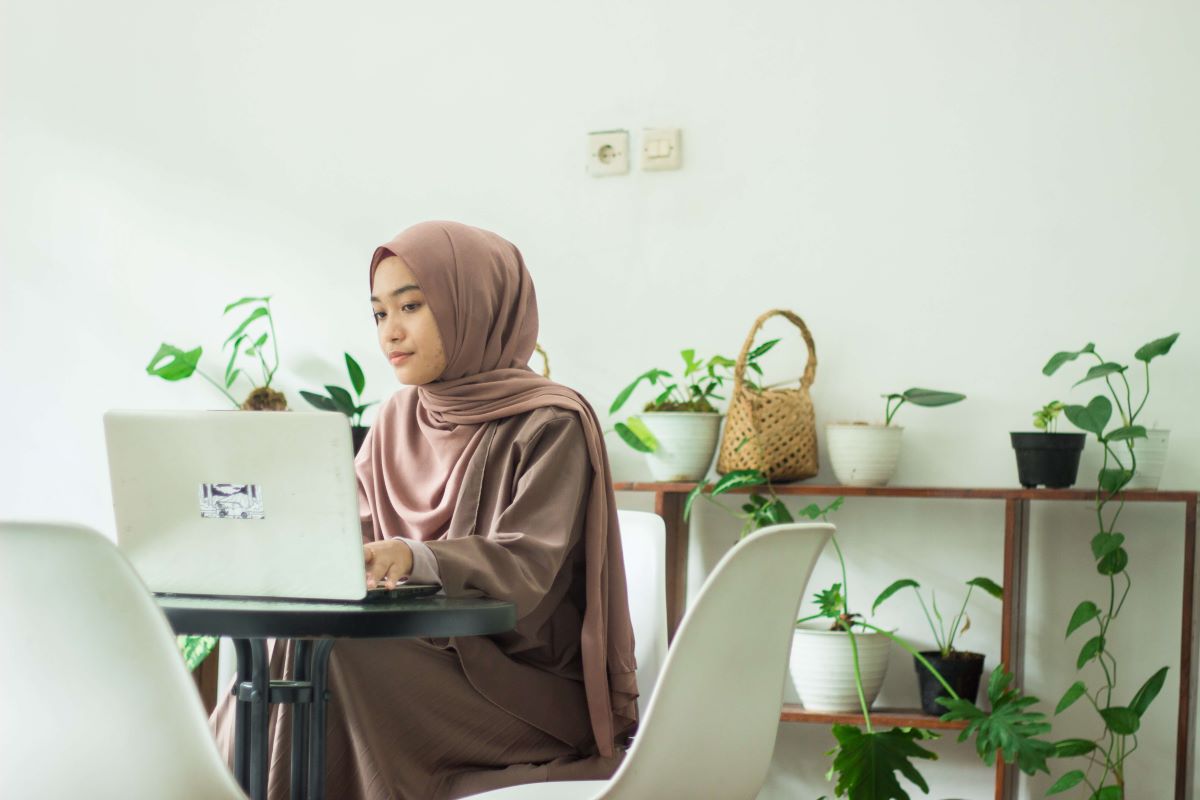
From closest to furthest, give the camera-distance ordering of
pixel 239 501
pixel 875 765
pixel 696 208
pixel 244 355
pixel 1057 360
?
1. pixel 239 501
2. pixel 875 765
3. pixel 1057 360
4. pixel 696 208
5. pixel 244 355

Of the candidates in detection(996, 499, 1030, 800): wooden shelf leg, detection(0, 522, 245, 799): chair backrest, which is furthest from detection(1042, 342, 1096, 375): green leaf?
detection(0, 522, 245, 799): chair backrest

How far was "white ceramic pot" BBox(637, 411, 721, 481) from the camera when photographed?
281 cm

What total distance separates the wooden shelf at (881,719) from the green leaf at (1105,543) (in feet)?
1.48

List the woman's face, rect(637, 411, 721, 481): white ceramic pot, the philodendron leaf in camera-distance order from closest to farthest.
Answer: the woman's face → the philodendron leaf → rect(637, 411, 721, 481): white ceramic pot

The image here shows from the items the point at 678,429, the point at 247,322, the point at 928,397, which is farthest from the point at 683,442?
the point at 247,322

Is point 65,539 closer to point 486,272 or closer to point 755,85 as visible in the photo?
point 486,272

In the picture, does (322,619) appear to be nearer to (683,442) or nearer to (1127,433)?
(683,442)

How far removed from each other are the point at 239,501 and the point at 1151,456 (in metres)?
2.01

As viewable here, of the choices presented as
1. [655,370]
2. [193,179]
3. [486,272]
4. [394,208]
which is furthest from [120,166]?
[486,272]

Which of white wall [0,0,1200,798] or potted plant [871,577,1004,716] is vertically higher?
white wall [0,0,1200,798]

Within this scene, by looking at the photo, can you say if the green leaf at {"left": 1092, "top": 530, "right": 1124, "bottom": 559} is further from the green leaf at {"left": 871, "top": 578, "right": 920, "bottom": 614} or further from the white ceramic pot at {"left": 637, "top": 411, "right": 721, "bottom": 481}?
the white ceramic pot at {"left": 637, "top": 411, "right": 721, "bottom": 481}

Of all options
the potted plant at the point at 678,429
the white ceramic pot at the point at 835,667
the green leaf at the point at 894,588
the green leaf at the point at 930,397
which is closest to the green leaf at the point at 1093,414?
the green leaf at the point at 930,397

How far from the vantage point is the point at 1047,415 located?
104 inches

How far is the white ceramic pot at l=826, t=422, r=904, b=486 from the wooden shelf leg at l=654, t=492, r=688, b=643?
0.40 meters
